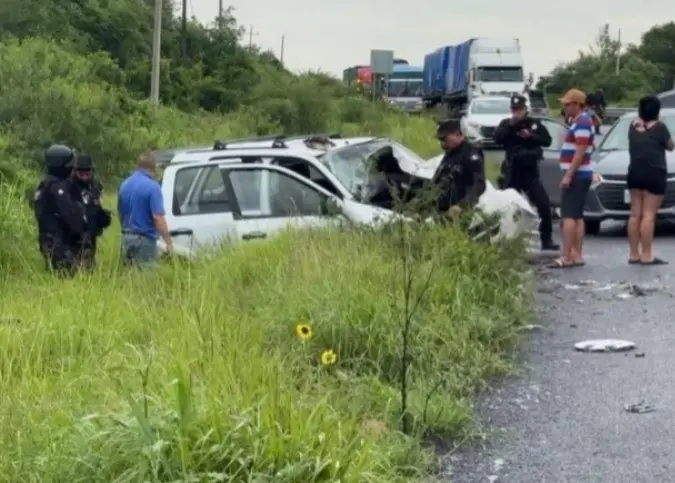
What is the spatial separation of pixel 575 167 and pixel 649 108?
3.39 feet

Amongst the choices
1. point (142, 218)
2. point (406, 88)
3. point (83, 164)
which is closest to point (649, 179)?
point (142, 218)

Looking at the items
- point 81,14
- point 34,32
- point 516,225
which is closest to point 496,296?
point 516,225

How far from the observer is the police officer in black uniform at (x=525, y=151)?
43.8 ft

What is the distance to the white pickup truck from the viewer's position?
436 inches

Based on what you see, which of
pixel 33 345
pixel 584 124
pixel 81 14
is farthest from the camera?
pixel 81 14

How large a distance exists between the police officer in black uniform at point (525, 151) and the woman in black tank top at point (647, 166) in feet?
4.36

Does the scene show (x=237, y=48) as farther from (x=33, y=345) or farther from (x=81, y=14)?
(x=33, y=345)

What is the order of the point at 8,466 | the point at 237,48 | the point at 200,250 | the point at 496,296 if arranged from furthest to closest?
the point at 237,48, the point at 200,250, the point at 496,296, the point at 8,466

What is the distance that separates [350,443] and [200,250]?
5.71 metres

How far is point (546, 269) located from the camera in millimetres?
12336

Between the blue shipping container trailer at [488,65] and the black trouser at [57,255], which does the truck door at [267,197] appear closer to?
the black trouser at [57,255]

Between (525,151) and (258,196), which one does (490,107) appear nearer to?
(525,151)

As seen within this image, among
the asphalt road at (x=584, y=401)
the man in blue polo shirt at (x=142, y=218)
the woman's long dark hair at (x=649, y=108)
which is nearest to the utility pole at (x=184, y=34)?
the woman's long dark hair at (x=649, y=108)

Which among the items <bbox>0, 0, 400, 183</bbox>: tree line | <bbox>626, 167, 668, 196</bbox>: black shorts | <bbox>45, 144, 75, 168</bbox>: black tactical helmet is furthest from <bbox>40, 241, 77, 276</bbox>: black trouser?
<bbox>0, 0, 400, 183</bbox>: tree line
